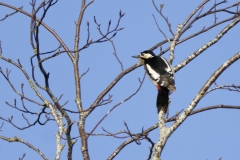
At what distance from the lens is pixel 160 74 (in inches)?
211

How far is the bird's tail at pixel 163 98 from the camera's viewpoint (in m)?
4.51

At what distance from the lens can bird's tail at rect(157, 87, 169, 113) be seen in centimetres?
451

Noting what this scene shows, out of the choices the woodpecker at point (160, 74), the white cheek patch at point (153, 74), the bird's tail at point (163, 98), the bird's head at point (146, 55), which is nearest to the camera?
the bird's tail at point (163, 98)

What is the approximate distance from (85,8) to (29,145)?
1.79 meters

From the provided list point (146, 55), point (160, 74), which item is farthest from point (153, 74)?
point (146, 55)

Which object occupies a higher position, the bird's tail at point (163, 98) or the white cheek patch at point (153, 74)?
the white cheek patch at point (153, 74)

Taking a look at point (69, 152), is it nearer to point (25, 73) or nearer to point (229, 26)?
point (25, 73)

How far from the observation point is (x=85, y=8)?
5.38 m

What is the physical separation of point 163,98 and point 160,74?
58 cm

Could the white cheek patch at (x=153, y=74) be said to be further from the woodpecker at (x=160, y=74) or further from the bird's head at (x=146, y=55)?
the bird's head at (x=146, y=55)

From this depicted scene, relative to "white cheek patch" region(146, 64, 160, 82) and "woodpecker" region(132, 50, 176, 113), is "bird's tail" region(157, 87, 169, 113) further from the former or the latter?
"white cheek patch" region(146, 64, 160, 82)

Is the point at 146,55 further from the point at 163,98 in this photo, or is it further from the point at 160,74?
the point at 163,98

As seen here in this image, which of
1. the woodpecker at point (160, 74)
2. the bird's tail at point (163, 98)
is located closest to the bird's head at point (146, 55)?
the woodpecker at point (160, 74)

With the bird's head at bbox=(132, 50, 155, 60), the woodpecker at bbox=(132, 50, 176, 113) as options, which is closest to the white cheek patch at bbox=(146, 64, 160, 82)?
the woodpecker at bbox=(132, 50, 176, 113)
